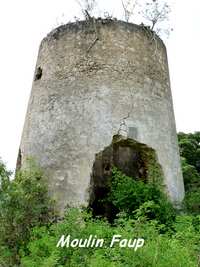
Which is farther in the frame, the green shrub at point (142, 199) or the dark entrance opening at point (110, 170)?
the dark entrance opening at point (110, 170)

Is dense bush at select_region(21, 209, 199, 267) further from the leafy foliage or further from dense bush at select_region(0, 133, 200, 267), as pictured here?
the leafy foliage

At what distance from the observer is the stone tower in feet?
27.3

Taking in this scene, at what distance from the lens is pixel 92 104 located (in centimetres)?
858

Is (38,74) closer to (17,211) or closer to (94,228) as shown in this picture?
(17,211)

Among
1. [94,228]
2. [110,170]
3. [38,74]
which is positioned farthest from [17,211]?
[38,74]

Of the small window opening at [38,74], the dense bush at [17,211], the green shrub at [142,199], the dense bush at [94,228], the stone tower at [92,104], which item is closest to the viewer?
the dense bush at [94,228]

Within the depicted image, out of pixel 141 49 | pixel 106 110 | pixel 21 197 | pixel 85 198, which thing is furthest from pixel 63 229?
pixel 141 49

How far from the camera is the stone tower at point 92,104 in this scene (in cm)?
832

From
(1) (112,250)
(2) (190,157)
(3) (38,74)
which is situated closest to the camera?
(1) (112,250)

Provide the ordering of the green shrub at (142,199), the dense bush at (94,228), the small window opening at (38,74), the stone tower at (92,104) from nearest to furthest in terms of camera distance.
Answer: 1. the dense bush at (94,228)
2. the green shrub at (142,199)
3. the stone tower at (92,104)
4. the small window opening at (38,74)

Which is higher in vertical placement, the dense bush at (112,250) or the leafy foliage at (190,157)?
the leafy foliage at (190,157)

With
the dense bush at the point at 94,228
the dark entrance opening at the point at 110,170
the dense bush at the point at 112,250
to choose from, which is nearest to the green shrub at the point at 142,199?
the dense bush at the point at 94,228

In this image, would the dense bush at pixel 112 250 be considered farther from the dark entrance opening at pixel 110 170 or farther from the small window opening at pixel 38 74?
the small window opening at pixel 38 74

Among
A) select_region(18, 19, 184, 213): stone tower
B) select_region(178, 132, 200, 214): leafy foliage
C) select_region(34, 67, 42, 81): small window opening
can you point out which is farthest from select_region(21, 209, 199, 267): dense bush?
select_region(178, 132, 200, 214): leafy foliage
